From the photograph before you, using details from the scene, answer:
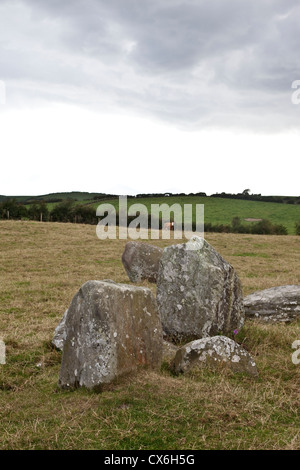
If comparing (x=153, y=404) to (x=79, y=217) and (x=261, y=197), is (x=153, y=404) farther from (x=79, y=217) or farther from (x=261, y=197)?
(x=261, y=197)

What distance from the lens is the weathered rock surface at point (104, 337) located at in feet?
21.9

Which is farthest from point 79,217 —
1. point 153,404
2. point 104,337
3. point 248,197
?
point 153,404

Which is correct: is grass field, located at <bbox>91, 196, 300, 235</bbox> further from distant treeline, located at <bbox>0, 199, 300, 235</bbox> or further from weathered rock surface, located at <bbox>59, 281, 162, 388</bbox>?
weathered rock surface, located at <bbox>59, 281, 162, 388</bbox>

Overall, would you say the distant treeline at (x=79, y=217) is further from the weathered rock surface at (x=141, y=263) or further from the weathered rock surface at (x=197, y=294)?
the weathered rock surface at (x=197, y=294)

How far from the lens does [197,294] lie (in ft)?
34.4

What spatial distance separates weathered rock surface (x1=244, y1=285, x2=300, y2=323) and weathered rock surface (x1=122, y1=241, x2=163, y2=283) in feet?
29.3

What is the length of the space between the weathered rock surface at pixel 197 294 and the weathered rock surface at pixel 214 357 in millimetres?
2483

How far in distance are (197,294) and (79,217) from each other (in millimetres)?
70771

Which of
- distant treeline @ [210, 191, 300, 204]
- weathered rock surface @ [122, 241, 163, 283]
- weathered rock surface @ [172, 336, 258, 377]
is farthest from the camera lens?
distant treeline @ [210, 191, 300, 204]

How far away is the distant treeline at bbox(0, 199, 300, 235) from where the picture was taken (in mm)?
71550

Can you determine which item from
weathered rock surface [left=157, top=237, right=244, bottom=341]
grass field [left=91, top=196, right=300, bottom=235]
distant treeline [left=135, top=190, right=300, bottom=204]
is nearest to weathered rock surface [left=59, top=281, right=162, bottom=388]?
weathered rock surface [left=157, top=237, right=244, bottom=341]

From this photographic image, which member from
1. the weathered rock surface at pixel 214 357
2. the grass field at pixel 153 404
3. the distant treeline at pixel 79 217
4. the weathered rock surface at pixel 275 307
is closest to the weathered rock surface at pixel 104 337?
the grass field at pixel 153 404

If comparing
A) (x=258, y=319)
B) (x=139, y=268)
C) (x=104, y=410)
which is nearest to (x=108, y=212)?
(x=139, y=268)
